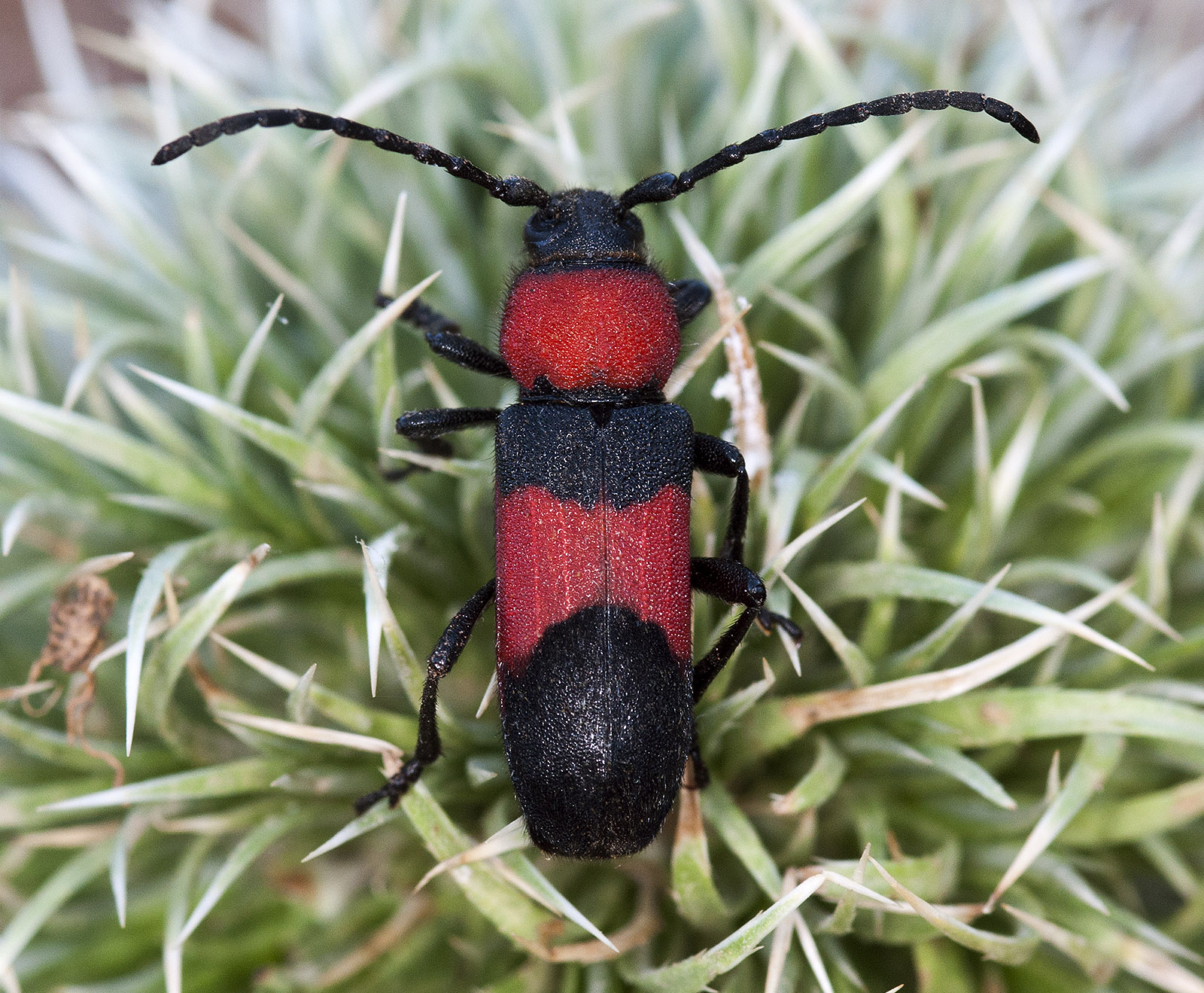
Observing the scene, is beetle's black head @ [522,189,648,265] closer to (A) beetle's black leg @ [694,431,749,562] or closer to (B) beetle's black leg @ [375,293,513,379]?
(B) beetle's black leg @ [375,293,513,379]

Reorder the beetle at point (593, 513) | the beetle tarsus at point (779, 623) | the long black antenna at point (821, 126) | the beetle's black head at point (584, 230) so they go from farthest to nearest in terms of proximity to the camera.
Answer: the beetle's black head at point (584, 230) < the long black antenna at point (821, 126) < the beetle tarsus at point (779, 623) < the beetle at point (593, 513)

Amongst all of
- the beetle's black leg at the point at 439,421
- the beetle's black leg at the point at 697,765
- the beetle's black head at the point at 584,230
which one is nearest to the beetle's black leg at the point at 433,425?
the beetle's black leg at the point at 439,421

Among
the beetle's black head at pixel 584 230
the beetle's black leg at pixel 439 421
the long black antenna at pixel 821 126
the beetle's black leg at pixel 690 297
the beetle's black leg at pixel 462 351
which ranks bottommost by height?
the beetle's black leg at pixel 439 421

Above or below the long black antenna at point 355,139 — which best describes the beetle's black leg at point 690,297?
below

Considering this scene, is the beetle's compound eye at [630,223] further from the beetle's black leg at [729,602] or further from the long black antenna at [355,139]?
the beetle's black leg at [729,602]

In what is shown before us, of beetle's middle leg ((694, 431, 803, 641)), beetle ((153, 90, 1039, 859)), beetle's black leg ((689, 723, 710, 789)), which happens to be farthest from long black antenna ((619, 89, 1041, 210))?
beetle's black leg ((689, 723, 710, 789))

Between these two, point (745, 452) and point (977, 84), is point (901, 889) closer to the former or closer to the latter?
point (745, 452)

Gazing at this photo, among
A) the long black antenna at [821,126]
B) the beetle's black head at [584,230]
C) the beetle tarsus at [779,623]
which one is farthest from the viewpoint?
the beetle's black head at [584,230]

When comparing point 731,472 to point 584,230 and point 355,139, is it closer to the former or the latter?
point 584,230

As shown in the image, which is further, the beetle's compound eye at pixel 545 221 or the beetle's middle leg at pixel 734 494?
the beetle's compound eye at pixel 545 221

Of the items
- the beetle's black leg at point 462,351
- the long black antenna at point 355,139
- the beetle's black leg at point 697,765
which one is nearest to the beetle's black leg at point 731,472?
the beetle's black leg at point 697,765
